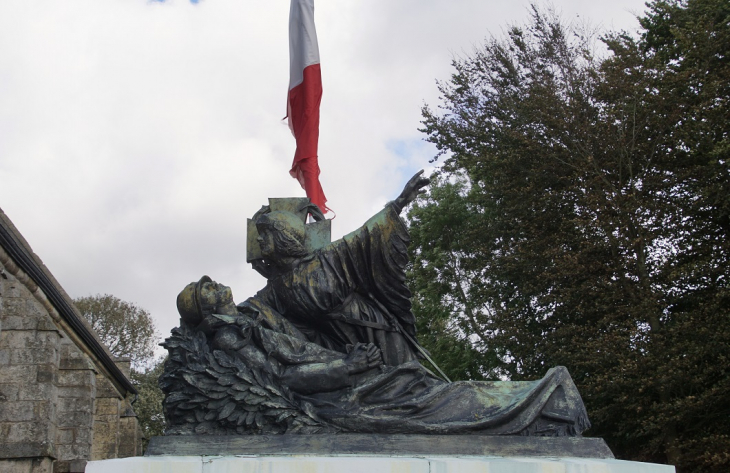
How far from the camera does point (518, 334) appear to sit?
1449 cm

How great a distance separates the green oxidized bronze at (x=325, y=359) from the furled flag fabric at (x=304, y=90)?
2191 mm

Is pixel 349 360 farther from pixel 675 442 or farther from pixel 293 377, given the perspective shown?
pixel 675 442

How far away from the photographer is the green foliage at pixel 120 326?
1310 inches

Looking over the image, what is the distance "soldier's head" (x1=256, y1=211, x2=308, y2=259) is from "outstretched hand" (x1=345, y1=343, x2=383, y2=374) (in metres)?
0.92

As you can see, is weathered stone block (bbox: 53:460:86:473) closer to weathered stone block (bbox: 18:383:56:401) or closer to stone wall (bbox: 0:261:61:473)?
stone wall (bbox: 0:261:61:473)

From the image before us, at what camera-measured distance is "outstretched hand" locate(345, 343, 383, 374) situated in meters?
4.50

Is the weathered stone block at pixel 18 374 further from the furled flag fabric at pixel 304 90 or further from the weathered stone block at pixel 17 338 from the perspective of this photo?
the furled flag fabric at pixel 304 90

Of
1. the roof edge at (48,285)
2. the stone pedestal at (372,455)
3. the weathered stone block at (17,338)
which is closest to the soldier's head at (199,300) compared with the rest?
the stone pedestal at (372,455)

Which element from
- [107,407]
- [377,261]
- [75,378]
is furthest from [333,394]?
Result: [107,407]

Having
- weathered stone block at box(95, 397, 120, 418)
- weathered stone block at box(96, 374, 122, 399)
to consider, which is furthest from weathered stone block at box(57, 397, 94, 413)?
weathered stone block at box(96, 374, 122, 399)

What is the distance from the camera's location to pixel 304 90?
26.3 ft

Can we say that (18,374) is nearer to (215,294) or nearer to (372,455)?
(215,294)

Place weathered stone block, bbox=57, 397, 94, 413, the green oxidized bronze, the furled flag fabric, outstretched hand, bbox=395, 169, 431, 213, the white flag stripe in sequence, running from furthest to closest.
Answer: weathered stone block, bbox=57, 397, 94, 413 → the white flag stripe → the furled flag fabric → outstretched hand, bbox=395, 169, 431, 213 → the green oxidized bronze

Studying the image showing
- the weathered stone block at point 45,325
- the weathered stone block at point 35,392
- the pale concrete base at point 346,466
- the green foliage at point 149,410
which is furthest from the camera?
the green foliage at point 149,410
